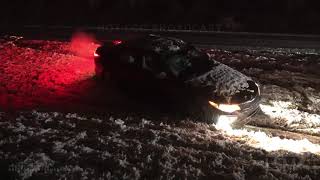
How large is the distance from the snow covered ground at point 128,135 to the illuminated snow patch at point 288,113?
2cm

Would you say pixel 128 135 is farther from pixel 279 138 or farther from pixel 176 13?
pixel 176 13

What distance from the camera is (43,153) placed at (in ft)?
24.2

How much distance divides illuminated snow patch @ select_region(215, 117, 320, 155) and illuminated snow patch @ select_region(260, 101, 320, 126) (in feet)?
3.45

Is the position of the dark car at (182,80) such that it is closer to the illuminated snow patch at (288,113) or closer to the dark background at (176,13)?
the illuminated snow patch at (288,113)

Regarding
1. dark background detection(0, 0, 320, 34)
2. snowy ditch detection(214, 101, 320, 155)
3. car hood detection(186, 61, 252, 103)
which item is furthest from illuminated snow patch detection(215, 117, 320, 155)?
dark background detection(0, 0, 320, 34)

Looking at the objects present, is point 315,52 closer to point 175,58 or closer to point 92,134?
point 175,58

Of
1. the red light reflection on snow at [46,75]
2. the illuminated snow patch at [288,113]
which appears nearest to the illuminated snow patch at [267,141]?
the illuminated snow patch at [288,113]

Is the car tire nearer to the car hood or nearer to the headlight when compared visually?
the headlight

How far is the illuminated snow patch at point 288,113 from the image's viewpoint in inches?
369

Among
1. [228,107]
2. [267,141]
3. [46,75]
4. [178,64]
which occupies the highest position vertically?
[178,64]

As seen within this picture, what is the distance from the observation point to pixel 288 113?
9.73 meters

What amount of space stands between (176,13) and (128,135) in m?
14.8

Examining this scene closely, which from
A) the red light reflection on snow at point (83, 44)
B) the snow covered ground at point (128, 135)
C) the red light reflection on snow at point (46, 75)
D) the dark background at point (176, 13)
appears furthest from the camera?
the dark background at point (176, 13)

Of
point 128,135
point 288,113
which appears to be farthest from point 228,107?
point 128,135
